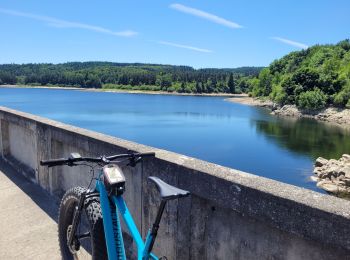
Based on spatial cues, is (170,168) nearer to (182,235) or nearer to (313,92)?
(182,235)

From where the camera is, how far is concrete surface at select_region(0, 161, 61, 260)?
4.02 m

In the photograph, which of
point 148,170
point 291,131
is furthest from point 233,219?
point 291,131

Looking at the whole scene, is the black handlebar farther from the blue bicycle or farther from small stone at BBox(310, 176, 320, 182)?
small stone at BBox(310, 176, 320, 182)

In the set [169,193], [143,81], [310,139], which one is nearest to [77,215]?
[169,193]

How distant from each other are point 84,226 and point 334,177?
26.0m

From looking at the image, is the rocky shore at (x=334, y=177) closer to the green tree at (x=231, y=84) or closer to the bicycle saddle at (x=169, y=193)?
the bicycle saddle at (x=169, y=193)

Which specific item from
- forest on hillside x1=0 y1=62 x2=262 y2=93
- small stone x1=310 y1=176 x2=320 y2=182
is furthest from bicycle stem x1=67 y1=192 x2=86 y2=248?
forest on hillside x1=0 y1=62 x2=262 y2=93

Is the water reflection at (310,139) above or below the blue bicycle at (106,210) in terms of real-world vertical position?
below

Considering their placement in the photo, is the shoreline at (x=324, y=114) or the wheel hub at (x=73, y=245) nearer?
the wheel hub at (x=73, y=245)

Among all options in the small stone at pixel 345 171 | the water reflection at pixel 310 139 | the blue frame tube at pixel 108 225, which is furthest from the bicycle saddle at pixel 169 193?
the water reflection at pixel 310 139

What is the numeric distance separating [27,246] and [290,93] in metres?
87.4

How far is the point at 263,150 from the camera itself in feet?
125

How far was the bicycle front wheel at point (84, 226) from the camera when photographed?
272cm

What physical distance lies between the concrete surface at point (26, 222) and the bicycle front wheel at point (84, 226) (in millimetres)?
534
